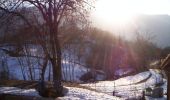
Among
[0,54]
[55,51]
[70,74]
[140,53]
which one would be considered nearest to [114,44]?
[140,53]

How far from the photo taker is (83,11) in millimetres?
33969

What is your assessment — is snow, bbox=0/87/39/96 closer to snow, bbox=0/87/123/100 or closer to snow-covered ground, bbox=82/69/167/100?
snow, bbox=0/87/123/100

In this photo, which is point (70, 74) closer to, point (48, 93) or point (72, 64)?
point (72, 64)

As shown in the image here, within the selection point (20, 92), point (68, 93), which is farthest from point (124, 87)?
point (20, 92)

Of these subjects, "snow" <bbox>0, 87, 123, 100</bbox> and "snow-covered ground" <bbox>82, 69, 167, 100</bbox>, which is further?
"snow-covered ground" <bbox>82, 69, 167, 100</bbox>

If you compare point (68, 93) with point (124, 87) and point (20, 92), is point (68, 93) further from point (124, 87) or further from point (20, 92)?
point (124, 87)

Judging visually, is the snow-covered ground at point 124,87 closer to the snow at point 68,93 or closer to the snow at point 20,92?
the snow at point 68,93

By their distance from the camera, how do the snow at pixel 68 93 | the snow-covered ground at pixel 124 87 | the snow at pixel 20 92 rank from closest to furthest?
the snow at pixel 20 92, the snow at pixel 68 93, the snow-covered ground at pixel 124 87

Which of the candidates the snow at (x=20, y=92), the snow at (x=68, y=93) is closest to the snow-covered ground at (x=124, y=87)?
the snow at (x=68, y=93)

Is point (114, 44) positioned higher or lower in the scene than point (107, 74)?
higher

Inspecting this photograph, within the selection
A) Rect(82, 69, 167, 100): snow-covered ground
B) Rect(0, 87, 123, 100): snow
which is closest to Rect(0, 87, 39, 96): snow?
Rect(0, 87, 123, 100): snow

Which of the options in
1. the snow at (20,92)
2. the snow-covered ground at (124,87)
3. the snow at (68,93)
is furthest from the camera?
the snow-covered ground at (124,87)

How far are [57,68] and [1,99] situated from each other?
8294 millimetres

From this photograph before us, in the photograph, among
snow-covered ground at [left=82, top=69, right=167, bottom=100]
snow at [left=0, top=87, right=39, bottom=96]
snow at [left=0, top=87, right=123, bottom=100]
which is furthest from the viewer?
snow-covered ground at [left=82, top=69, right=167, bottom=100]
